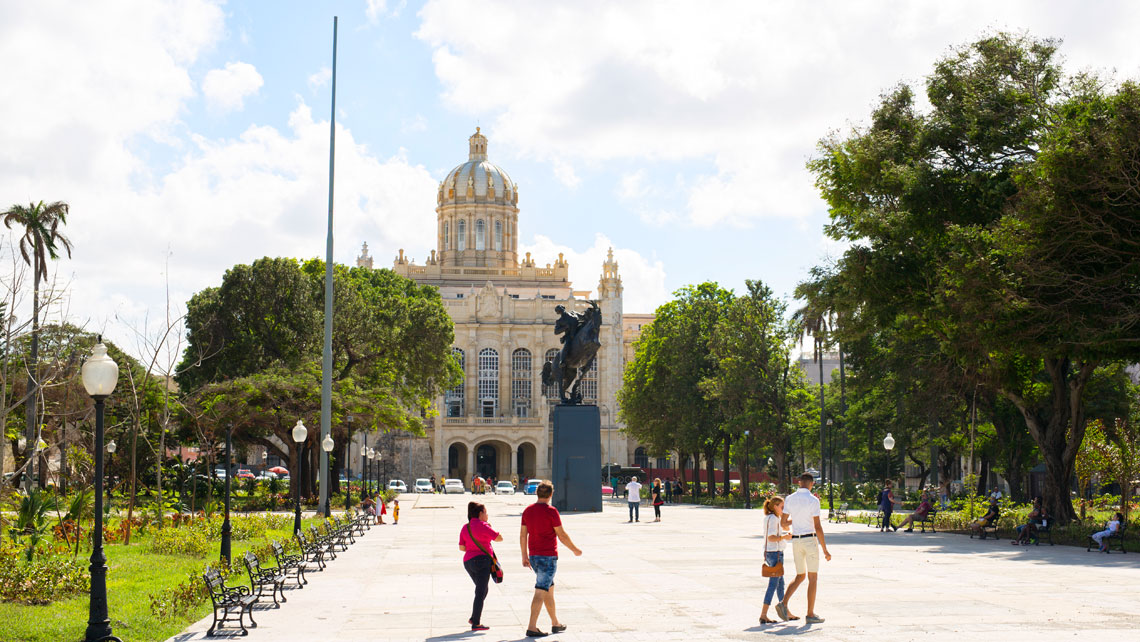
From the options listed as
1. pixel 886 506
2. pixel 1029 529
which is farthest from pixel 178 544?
pixel 886 506

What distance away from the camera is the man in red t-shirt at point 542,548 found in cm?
1130

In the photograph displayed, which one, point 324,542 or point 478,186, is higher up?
point 478,186

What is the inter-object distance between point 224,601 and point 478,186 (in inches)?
4309

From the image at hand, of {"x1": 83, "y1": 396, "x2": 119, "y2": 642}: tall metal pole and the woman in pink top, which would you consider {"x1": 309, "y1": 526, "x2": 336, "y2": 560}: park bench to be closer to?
the woman in pink top

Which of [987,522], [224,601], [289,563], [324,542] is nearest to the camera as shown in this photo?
[224,601]

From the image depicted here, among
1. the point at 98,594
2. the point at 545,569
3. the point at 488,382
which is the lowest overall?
the point at 98,594

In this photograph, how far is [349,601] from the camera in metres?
14.6

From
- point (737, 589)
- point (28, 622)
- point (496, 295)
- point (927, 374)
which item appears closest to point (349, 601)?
point (28, 622)

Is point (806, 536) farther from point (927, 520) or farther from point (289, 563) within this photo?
point (927, 520)

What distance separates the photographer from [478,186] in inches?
4727

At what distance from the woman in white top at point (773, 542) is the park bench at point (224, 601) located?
5.45 m

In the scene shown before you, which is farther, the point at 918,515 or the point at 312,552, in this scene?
the point at 918,515

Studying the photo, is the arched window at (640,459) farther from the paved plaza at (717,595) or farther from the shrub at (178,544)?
the shrub at (178,544)

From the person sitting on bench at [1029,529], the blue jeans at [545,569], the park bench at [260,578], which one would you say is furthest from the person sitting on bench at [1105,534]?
the park bench at [260,578]
